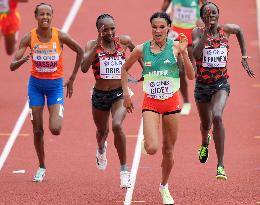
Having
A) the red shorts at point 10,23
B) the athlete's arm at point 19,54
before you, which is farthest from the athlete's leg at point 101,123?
the red shorts at point 10,23

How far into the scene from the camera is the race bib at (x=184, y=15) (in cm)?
2062

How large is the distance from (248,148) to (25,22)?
8.67 m

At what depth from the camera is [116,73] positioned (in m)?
15.5

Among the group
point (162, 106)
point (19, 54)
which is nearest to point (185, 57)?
point (162, 106)

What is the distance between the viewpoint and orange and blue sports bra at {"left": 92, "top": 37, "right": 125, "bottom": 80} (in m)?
15.4

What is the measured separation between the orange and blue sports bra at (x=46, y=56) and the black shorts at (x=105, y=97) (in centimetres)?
68

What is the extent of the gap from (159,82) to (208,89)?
1646mm

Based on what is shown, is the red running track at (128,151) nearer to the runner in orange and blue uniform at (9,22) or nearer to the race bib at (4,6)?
the runner in orange and blue uniform at (9,22)

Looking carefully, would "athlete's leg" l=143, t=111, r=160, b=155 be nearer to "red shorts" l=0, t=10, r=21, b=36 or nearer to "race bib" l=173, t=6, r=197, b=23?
"race bib" l=173, t=6, r=197, b=23

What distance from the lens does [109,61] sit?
15422 mm

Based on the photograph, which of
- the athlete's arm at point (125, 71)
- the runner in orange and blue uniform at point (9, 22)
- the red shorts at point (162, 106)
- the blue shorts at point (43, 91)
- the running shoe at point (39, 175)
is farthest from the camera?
the runner in orange and blue uniform at point (9, 22)

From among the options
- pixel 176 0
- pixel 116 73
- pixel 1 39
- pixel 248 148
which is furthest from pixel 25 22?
pixel 116 73

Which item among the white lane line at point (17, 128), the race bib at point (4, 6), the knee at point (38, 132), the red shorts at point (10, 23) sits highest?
the race bib at point (4, 6)

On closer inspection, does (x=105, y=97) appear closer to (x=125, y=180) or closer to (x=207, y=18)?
(x=125, y=180)
